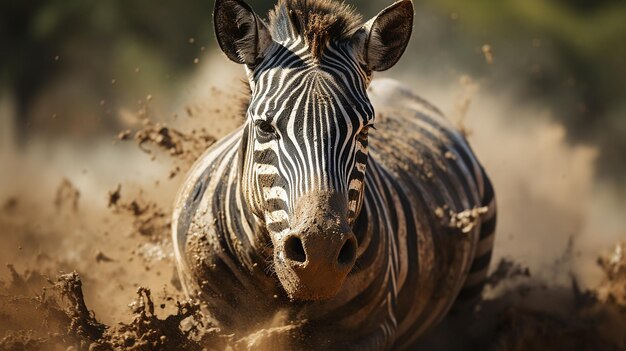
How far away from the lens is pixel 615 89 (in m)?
15.8

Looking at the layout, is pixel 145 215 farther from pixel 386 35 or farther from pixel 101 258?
pixel 386 35

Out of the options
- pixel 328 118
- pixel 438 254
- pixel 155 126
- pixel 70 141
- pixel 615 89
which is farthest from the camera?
pixel 615 89

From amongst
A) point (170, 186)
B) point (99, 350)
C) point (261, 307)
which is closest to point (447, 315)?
point (170, 186)

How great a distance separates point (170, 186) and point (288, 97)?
3.27 meters

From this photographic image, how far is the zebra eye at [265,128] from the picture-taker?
4.65 m

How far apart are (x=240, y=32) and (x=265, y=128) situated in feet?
2.15

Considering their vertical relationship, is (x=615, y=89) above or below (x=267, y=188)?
above

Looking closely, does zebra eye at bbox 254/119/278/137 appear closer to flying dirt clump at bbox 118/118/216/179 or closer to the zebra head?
the zebra head

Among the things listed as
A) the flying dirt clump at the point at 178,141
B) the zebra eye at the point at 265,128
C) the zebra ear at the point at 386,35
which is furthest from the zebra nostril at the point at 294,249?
the flying dirt clump at the point at 178,141

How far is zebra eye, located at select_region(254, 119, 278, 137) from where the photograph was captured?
4.65 m

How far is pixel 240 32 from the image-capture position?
507 centimetres

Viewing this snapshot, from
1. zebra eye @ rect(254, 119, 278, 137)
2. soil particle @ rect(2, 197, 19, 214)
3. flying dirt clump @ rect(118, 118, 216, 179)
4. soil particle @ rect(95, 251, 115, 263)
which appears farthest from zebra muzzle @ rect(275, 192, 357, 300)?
soil particle @ rect(2, 197, 19, 214)

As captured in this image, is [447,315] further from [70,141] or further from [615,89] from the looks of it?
[615,89]

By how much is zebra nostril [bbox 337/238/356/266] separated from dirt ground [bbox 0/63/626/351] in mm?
1023
